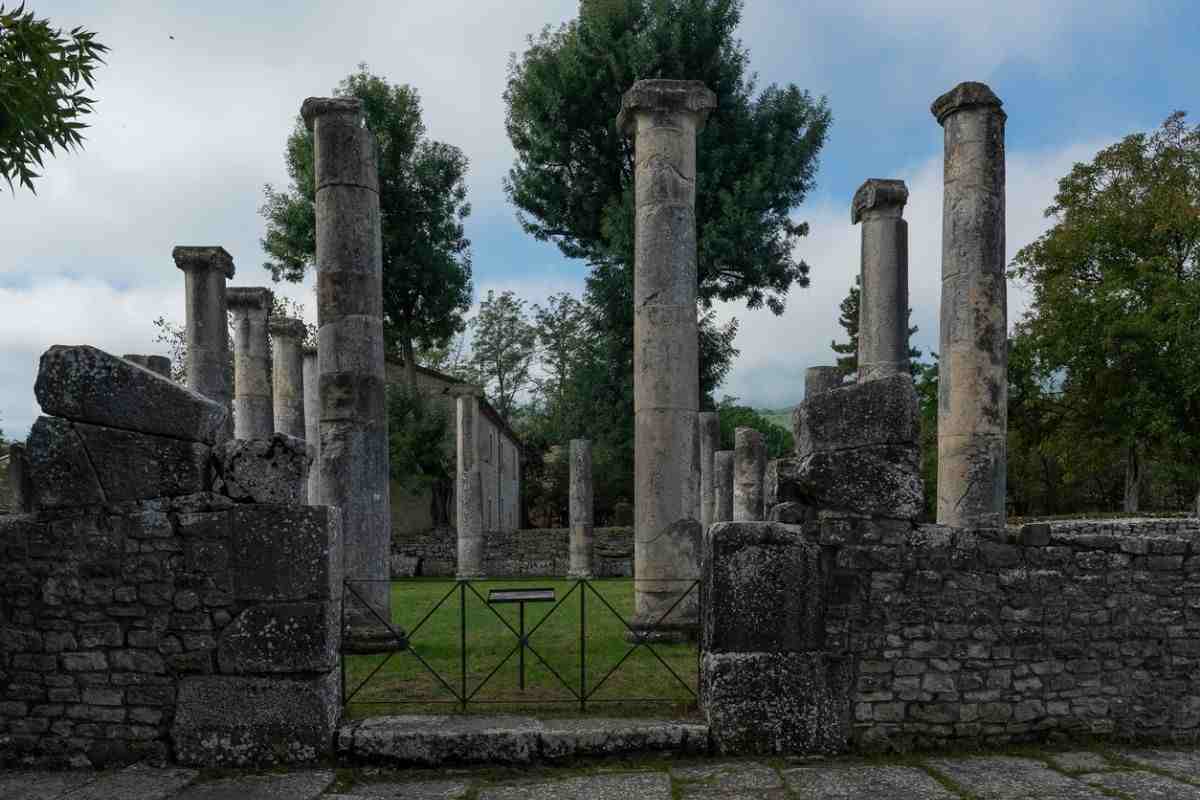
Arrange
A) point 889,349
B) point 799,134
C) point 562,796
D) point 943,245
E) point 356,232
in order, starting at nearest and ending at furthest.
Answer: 1. point 562,796
2. point 356,232
3. point 943,245
4. point 889,349
5. point 799,134

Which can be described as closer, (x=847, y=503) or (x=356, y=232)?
(x=847, y=503)

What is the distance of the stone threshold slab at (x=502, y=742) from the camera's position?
620cm

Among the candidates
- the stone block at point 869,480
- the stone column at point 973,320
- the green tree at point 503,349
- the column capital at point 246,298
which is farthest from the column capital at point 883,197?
the green tree at point 503,349

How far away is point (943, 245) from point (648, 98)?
13.5 feet

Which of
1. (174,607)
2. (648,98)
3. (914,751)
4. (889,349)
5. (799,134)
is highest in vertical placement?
(799,134)

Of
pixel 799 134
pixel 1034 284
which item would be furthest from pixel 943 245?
pixel 1034 284

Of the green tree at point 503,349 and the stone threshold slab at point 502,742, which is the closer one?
the stone threshold slab at point 502,742

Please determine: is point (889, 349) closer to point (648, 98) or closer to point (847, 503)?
point (648, 98)

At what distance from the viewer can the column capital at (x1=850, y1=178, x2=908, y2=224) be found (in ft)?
42.8

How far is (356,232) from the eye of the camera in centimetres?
1030

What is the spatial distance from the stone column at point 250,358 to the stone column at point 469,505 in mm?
5706

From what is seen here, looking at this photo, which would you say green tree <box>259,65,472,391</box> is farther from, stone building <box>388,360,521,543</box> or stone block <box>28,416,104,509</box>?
stone block <box>28,416,104,509</box>

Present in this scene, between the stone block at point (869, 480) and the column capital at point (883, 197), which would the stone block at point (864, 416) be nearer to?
the stone block at point (869, 480)

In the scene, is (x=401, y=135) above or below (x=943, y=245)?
above
